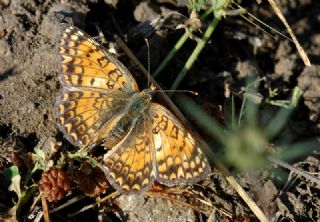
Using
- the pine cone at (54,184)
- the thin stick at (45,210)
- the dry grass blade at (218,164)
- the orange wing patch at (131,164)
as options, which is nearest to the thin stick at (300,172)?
the dry grass blade at (218,164)

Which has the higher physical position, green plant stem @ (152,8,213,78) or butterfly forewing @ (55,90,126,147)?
green plant stem @ (152,8,213,78)

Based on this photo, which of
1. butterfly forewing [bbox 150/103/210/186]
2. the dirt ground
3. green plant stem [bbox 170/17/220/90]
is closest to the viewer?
butterfly forewing [bbox 150/103/210/186]

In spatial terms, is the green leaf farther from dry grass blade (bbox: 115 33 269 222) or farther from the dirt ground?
dry grass blade (bbox: 115 33 269 222)

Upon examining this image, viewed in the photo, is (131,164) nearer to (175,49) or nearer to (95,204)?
(95,204)

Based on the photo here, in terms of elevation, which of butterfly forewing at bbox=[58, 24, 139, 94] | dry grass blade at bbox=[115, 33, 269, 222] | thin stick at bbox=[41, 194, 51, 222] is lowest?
thin stick at bbox=[41, 194, 51, 222]

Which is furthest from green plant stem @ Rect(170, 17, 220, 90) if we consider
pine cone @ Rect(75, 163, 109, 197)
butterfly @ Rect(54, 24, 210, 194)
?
pine cone @ Rect(75, 163, 109, 197)

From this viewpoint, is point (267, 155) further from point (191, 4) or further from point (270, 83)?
point (191, 4)

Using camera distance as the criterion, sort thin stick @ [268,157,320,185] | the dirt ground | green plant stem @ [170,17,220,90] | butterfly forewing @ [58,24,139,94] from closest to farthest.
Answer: butterfly forewing @ [58,24,139,94]
the dirt ground
thin stick @ [268,157,320,185]
green plant stem @ [170,17,220,90]
